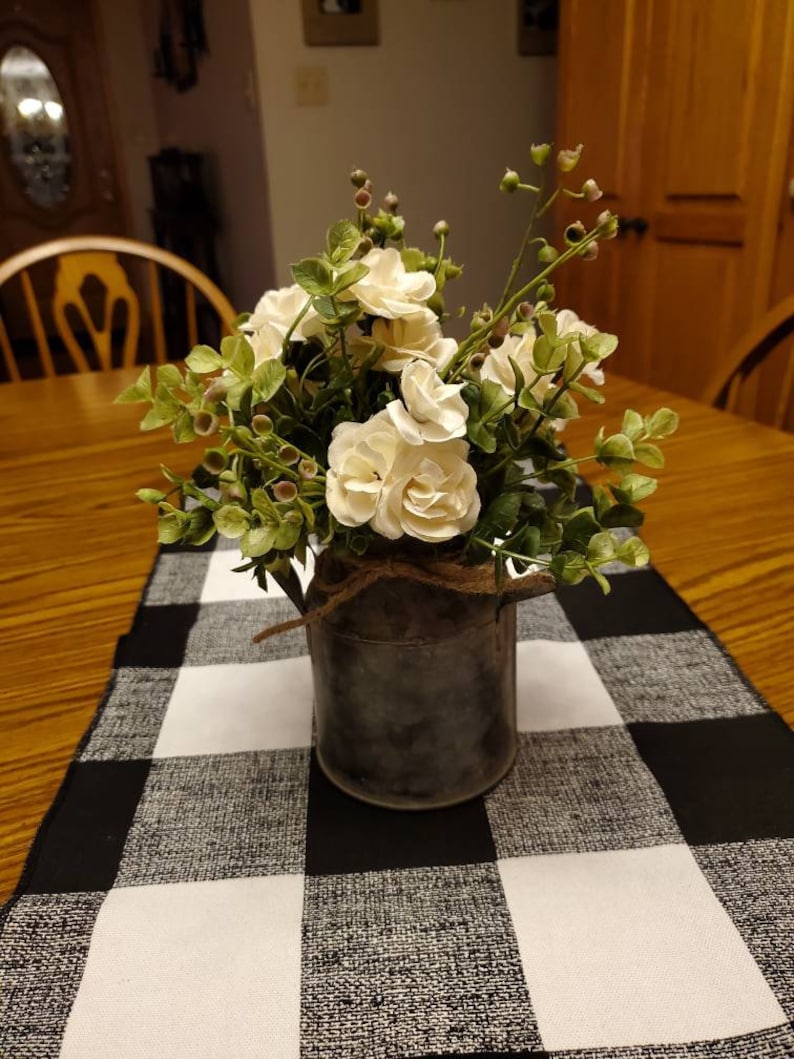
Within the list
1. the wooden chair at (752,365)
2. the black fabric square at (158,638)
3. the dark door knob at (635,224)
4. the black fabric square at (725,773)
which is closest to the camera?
the black fabric square at (725,773)

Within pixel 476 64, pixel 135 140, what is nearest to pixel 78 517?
pixel 476 64

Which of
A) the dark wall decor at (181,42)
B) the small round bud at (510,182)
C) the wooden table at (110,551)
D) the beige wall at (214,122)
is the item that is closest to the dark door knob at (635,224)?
the beige wall at (214,122)

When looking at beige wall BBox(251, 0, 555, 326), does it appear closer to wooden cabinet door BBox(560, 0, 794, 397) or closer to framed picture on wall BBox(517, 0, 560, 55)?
framed picture on wall BBox(517, 0, 560, 55)

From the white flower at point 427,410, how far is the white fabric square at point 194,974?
25 centimetres

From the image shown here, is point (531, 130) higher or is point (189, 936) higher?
point (531, 130)

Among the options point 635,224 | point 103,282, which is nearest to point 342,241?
point 103,282

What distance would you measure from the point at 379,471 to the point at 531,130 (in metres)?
2.95

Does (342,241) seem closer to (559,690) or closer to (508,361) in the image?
(508,361)

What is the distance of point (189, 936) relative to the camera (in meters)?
0.40

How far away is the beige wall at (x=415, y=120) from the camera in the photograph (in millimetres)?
2580

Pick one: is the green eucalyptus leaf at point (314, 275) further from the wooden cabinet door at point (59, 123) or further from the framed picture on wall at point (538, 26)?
the wooden cabinet door at point (59, 123)

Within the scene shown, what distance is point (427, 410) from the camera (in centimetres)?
35

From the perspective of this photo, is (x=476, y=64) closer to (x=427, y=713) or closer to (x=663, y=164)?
(x=663, y=164)

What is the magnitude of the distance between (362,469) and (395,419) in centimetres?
3
